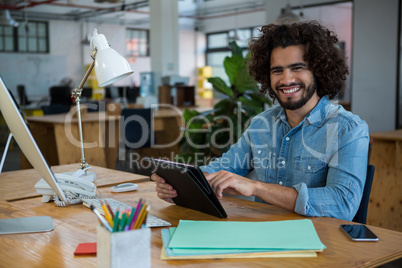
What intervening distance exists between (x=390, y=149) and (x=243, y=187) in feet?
7.52

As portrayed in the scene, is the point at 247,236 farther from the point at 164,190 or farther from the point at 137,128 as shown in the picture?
the point at 137,128

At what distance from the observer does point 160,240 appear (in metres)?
1.16

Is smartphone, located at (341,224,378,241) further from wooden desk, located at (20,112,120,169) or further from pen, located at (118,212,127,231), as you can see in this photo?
wooden desk, located at (20,112,120,169)

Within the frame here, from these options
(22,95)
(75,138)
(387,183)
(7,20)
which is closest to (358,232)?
(387,183)

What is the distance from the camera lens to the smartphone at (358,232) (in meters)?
1.14

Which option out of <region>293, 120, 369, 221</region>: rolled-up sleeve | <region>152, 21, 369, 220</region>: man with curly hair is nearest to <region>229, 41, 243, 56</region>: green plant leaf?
<region>152, 21, 369, 220</region>: man with curly hair

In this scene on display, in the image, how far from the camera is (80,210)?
1.50m

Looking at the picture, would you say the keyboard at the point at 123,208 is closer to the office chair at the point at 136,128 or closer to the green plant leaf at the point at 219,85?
the green plant leaf at the point at 219,85

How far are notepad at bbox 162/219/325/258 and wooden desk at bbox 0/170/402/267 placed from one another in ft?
0.08

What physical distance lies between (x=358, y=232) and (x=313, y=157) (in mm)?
480

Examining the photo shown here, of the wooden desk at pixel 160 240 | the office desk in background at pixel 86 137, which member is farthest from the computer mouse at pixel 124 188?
the office desk in background at pixel 86 137

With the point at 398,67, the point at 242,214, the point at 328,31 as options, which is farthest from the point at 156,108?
the point at 242,214

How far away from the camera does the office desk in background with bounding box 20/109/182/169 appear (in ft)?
16.2

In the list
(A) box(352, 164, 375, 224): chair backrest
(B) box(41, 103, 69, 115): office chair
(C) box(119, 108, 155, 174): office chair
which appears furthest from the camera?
(B) box(41, 103, 69, 115): office chair
